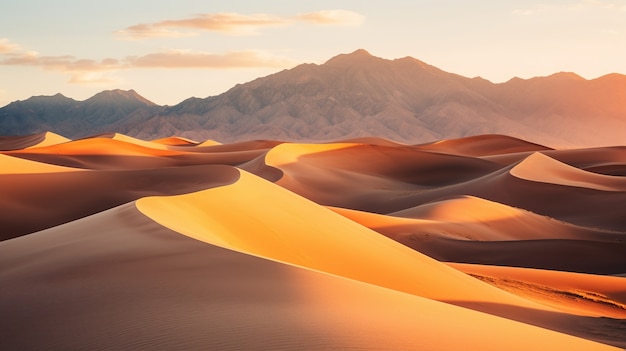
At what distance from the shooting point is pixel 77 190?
19875 mm

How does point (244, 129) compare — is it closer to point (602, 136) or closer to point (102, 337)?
point (602, 136)

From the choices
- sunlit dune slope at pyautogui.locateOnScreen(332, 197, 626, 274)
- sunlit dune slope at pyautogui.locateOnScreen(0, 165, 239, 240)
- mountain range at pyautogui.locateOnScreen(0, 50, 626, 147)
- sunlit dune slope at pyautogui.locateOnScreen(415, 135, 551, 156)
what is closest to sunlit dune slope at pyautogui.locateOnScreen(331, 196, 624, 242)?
sunlit dune slope at pyautogui.locateOnScreen(332, 197, 626, 274)

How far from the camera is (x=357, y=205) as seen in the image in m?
33.6

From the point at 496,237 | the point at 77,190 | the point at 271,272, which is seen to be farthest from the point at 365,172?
the point at 271,272

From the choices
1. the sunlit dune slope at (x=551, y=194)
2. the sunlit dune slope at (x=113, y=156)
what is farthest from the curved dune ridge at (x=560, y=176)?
the sunlit dune slope at (x=113, y=156)

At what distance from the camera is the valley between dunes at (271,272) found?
5.07m

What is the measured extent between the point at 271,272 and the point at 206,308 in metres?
1.25

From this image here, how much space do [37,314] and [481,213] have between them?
20.2 metres

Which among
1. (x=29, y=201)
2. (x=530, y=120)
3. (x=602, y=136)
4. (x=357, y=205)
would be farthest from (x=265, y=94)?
(x=29, y=201)

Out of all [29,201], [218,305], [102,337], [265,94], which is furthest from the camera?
[265,94]

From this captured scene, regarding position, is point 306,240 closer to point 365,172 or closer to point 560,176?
point 560,176

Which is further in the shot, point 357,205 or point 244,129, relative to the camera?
point 244,129

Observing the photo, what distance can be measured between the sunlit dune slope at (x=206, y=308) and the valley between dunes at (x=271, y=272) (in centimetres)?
2

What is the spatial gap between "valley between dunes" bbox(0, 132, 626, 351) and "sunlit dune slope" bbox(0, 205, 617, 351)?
0.02 meters
